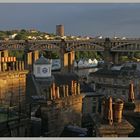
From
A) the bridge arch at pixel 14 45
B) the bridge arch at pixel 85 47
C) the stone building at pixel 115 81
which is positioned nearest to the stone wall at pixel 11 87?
the stone building at pixel 115 81

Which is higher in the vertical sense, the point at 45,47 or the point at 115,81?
the point at 45,47

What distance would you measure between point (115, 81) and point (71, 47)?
4969 centimetres

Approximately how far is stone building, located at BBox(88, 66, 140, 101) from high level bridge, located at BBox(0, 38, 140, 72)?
135 feet

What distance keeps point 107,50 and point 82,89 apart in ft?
188

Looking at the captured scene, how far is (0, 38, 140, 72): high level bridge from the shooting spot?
9875 centimetres

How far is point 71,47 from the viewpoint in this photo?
102 m

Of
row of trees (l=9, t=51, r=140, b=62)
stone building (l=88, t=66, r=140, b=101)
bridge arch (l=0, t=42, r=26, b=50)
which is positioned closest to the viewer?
stone building (l=88, t=66, r=140, b=101)

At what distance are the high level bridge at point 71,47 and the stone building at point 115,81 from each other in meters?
41.0

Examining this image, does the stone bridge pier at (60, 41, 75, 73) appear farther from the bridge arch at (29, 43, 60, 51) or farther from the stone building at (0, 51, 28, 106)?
the stone building at (0, 51, 28, 106)

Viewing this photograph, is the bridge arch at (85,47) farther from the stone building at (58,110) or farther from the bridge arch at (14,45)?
the stone building at (58,110)

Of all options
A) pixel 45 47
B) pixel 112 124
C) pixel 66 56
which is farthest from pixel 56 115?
pixel 45 47

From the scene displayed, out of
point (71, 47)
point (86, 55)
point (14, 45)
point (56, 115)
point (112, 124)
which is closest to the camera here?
point (112, 124)

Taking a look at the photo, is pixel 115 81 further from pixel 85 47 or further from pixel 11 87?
pixel 85 47

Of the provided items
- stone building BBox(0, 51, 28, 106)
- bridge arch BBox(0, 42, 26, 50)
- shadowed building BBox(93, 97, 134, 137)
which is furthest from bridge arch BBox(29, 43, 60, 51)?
shadowed building BBox(93, 97, 134, 137)
